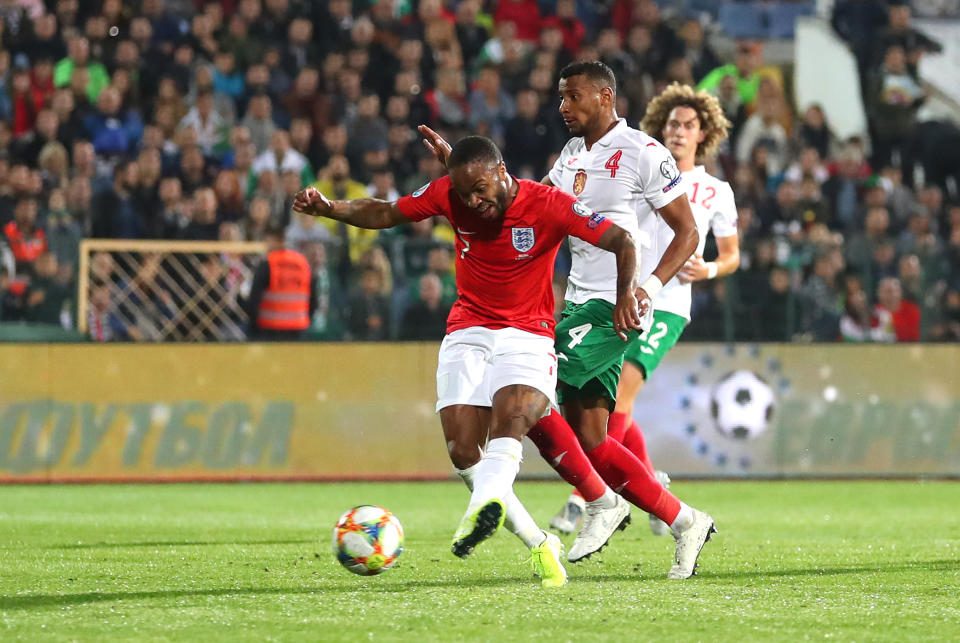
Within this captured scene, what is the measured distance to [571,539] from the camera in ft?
28.6

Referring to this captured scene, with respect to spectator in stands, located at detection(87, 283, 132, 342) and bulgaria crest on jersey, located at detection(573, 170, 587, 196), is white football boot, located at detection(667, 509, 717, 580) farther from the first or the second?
spectator in stands, located at detection(87, 283, 132, 342)

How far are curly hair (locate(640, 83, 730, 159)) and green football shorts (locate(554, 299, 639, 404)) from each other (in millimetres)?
2045

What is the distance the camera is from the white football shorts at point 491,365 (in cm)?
625

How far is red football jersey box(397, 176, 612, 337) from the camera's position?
20.5 feet

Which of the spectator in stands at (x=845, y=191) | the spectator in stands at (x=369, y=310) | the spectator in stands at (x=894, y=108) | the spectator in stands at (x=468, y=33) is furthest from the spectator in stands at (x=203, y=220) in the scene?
the spectator in stands at (x=894, y=108)

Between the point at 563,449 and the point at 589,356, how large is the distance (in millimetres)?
437

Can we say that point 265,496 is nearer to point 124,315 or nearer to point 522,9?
point 124,315

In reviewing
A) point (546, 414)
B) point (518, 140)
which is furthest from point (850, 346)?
point (546, 414)

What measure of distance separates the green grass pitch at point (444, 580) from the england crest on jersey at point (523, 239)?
1.37m

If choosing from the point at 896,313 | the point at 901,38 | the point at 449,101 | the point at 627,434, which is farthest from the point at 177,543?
the point at 901,38

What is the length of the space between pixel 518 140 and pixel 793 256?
156 inches

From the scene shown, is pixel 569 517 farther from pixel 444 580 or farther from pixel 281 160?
pixel 281 160

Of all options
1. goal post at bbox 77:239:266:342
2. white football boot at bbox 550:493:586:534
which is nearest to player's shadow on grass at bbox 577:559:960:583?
white football boot at bbox 550:493:586:534

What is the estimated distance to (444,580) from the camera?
632 centimetres
